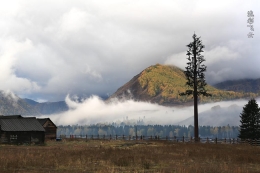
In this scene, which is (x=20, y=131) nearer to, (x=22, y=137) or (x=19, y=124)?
(x=22, y=137)

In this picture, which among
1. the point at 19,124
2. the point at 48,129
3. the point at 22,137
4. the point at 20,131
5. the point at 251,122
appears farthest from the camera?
the point at 48,129

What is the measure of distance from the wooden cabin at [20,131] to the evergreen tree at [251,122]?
39.6 meters

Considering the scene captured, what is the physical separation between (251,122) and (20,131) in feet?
145

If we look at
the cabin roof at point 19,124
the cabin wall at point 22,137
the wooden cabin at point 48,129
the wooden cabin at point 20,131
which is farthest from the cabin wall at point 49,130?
the cabin wall at point 22,137

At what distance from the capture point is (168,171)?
18719mm

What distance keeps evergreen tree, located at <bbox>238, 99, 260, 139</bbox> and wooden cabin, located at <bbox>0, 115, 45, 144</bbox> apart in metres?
39.6

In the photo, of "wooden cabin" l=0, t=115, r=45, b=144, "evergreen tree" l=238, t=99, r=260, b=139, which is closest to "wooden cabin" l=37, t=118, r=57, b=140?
"wooden cabin" l=0, t=115, r=45, b=144

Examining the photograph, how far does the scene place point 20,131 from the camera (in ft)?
187

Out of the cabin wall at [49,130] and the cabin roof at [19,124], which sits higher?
the cabin roof at [19,124]

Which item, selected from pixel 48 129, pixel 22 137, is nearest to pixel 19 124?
pixel 22 137

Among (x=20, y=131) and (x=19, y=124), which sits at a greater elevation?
(x=19, y=124)

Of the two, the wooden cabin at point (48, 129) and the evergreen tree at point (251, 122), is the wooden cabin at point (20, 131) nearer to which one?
the wooden cabin at point (48, 129)

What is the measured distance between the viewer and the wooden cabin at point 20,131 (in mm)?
55344

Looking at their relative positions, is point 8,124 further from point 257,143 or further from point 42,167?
point 257,143
